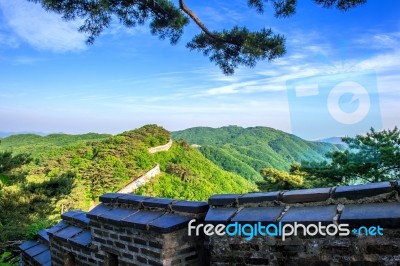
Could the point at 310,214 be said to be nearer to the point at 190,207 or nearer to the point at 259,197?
the point at 259,197

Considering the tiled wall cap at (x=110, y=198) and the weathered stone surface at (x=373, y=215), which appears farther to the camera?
the tiled wall cap at (x=110, y=198)

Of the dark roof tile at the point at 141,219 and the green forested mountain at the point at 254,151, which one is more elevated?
the dark roof tile at the point at 141,219

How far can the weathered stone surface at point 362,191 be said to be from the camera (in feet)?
6.63

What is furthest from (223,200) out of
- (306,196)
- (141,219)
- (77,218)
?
(77,218)

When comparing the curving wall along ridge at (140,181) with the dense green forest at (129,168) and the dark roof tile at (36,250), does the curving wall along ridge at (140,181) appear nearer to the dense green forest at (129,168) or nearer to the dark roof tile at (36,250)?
the dense green forest at (129,168)

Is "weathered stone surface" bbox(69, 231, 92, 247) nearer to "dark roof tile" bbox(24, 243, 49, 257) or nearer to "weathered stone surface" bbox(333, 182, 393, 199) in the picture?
"dark roof tile" bbox(24, 243, 49, 257)

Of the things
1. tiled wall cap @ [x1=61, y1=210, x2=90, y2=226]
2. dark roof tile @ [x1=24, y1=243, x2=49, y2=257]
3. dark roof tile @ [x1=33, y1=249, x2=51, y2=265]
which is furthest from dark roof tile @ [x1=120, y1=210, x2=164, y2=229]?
dark roof tile @ [x1=24, y1=243, x2=49, y2=257]

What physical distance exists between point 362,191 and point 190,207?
1.23 m

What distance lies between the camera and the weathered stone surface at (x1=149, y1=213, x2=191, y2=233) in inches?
99.0

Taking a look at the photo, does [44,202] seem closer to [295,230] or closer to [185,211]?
[185,211]

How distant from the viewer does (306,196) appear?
2240 mm

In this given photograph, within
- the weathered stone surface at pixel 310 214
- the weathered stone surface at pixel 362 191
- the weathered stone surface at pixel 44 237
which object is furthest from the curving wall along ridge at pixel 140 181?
the weathered stone surface at pixel 362 191

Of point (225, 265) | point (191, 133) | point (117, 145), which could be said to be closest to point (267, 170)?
point (225, 265)

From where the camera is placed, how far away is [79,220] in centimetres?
416
